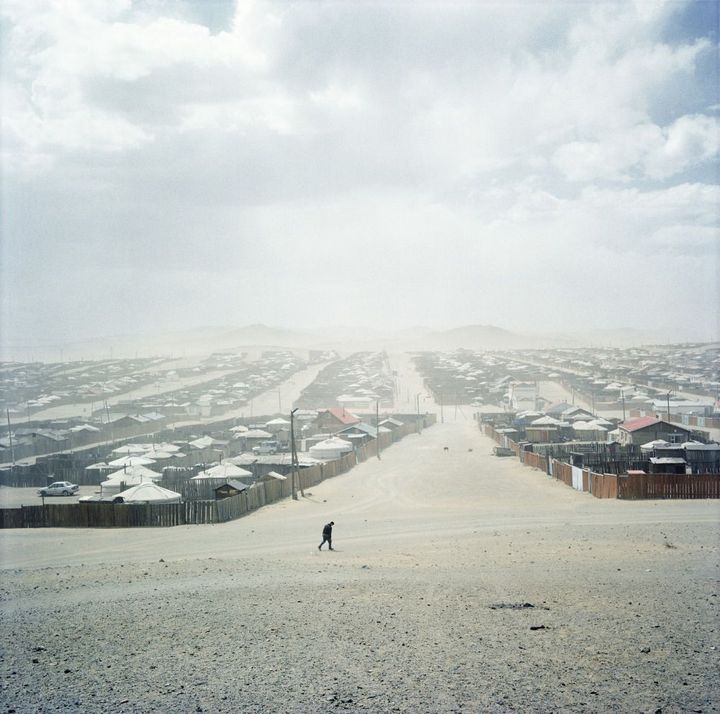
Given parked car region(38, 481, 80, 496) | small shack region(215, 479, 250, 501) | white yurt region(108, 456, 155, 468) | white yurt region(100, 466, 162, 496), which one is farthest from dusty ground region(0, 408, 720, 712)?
white yurt region(108, 456, 155, 468)

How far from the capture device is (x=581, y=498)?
30.6 m

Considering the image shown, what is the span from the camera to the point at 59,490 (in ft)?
126

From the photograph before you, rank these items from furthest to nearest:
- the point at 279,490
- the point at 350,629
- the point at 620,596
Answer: the point at 279,490, the point at 620,596, the point at 350,629

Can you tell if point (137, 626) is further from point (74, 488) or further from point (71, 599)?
point (74, 488)

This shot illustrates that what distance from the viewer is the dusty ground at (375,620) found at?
9391mm

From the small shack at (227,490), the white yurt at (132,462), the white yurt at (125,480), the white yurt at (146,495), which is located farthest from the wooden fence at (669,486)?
the white yurt at (132,462)

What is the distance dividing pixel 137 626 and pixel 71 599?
2997mm

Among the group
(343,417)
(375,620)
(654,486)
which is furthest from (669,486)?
(343,417)

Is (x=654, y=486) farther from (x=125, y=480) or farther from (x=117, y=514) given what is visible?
(x=125, y=480)

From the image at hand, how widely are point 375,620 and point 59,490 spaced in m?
31.3

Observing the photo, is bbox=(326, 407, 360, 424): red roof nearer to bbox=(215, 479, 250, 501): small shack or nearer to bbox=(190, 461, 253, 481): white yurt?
bbox=(190, 461, 253, 481): white yurt

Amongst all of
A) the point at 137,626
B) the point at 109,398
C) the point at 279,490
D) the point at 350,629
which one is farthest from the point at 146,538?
the point at 109,398

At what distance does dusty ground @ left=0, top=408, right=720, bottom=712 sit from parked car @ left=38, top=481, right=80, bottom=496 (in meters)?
14.6

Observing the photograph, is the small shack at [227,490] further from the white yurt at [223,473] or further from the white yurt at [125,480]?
the white yurt at [125,480]
